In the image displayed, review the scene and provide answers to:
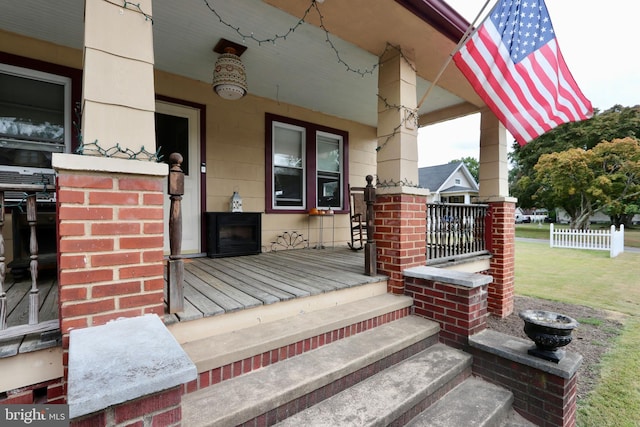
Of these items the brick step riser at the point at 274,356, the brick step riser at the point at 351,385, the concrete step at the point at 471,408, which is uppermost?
the brick step riser at the point at 274,356

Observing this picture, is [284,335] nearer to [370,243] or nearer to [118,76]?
[370,243]

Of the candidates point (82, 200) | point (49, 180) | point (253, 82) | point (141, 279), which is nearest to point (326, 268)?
point (141, 279)

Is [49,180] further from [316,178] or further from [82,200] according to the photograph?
[316,178]

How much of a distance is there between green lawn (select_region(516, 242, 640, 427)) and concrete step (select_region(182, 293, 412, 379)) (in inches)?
70.8

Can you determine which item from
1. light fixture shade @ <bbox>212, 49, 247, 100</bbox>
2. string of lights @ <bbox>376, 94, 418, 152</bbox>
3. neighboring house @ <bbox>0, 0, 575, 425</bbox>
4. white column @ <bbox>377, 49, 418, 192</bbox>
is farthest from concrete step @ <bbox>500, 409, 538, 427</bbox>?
light fixture shade @ <bbox>212, 49, 247, 100</bbox>

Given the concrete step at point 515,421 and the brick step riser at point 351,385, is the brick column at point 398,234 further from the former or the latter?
the concrete step at point 515,421

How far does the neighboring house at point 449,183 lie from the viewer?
1933 cm

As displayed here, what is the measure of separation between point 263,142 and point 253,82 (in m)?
0.89

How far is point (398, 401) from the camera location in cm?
171

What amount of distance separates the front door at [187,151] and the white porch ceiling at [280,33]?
20.6 inches

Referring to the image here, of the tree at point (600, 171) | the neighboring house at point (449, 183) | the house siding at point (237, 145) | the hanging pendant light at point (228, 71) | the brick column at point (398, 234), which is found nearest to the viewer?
the brick column at point (398, 234)

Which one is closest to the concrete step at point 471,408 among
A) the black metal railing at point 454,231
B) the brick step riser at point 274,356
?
the brick step riser at point 274,356

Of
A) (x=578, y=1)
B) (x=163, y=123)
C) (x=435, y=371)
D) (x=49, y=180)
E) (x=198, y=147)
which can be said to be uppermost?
(x=578, y=1)

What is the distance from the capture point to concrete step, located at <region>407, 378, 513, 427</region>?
5.86ft
